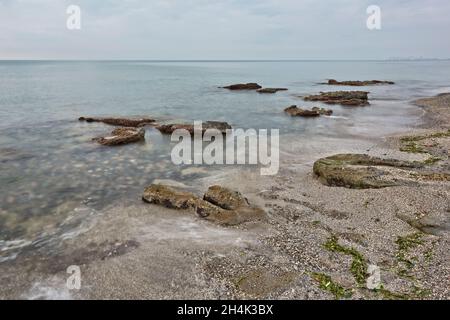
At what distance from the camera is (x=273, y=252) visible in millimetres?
11672

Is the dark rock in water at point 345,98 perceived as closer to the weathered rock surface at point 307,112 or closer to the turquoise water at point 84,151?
the turquoise water at point 84,151

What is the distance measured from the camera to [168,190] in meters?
16.0

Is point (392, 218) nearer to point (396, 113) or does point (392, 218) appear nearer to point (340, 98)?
point (396, 113)

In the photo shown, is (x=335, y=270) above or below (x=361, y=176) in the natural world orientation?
below

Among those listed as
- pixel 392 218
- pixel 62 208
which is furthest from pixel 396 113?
pixel 62 208

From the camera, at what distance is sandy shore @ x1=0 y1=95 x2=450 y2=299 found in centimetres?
981

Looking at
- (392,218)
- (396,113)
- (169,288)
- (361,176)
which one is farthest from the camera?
(396,113)

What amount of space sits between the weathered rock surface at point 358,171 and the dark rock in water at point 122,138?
48.7 ft

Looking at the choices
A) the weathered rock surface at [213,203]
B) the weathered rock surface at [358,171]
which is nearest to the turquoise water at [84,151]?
the weathered rock surface at [213,203]

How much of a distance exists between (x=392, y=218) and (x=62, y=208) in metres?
13.6

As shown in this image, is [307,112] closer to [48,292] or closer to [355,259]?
[355,259]

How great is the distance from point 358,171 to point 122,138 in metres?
17.4

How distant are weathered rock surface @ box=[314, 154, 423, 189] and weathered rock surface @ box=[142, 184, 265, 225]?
199 inches

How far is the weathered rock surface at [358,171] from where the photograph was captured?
16.8 m
